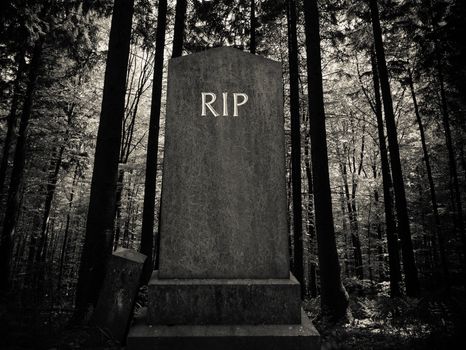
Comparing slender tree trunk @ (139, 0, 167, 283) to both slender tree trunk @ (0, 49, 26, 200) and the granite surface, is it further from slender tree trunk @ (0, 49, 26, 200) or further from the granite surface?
the granite surface

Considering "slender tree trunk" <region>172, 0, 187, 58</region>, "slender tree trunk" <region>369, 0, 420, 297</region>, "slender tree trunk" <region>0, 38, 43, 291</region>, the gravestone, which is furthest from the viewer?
"slender tree trunk" <region>0, 38, 43, 291</region>

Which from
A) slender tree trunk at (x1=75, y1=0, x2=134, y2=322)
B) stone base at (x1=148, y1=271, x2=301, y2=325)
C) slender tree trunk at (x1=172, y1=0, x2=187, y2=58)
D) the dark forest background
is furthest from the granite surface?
slender tree trunk at (x1=172, y1=0, x2=187, y2=58)

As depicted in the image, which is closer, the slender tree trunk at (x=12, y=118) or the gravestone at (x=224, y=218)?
the gravestone at (x=224, y=218)

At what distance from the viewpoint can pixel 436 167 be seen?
62.2 ft

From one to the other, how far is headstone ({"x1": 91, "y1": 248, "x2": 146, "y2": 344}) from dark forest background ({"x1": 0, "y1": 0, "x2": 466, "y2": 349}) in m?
0.35

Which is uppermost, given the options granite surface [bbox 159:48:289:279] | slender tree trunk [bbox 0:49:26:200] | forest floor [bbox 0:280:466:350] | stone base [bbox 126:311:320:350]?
slender tree trunk [bbox 0:49:26:200]

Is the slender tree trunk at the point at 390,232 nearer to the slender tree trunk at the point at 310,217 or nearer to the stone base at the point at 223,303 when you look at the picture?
the slender tree trunk at the point at 310,217

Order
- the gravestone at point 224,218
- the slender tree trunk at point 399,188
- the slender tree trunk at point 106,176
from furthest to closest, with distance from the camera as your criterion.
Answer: the slender tree trunk at point 399,188 < the slender tree trunk at point 106,176 < the gravestone at point 224,218

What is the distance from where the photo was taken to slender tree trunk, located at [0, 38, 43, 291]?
11836 mm

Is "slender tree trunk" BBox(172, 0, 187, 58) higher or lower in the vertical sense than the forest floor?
higher

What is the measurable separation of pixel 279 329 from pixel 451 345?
97.0 inches

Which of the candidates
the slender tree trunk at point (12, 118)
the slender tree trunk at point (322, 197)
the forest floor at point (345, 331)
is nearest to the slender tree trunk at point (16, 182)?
the slender tree trunk at point (12, 118)

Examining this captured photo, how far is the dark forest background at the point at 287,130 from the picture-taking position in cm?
609

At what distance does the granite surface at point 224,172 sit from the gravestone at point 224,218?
0.01 m
